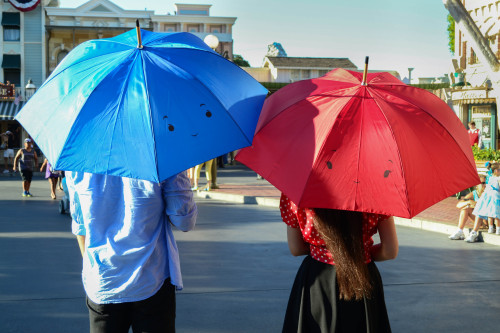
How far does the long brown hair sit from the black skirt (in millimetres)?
132

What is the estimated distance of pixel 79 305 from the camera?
6.13m

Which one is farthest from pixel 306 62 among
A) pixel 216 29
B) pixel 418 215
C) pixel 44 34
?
pixel 418 215

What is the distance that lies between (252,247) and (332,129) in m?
6.90

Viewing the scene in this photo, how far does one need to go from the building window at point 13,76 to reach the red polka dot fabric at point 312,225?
147 ft

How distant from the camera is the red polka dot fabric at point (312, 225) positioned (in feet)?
9.46

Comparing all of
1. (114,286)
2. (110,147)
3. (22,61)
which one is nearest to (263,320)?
(114,286)

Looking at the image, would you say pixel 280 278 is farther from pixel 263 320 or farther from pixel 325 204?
pixel 325 204

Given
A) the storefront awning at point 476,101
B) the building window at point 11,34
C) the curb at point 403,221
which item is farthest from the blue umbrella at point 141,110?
the building window at point 11,34

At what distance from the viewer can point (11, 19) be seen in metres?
43.7

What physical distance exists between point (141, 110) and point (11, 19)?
4493 centimetres

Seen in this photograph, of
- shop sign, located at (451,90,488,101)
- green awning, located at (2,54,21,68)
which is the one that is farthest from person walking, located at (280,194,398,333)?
green awning, located at (2,54,21,68)

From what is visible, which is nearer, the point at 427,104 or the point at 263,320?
the point at 427,104

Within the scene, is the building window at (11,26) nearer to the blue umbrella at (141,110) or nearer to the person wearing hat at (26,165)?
the person wearing hat at (26,165)

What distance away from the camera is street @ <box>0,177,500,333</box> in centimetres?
569
